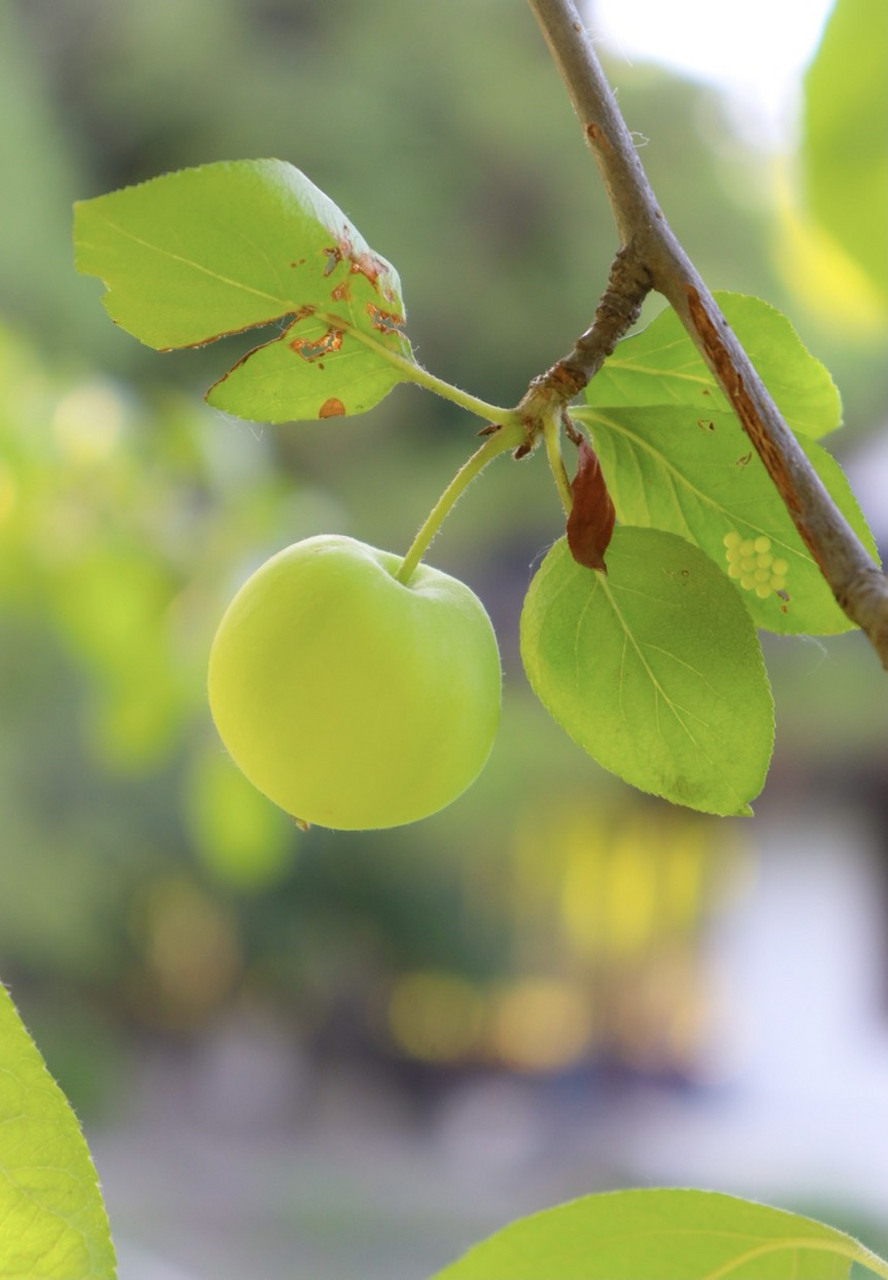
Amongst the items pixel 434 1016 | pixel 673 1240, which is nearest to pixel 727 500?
pixel 673 1240

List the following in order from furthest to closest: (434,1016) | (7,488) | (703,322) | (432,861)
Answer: (434,1016) < (432,861) < (7,488) < (703,322)

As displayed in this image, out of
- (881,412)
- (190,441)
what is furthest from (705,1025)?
(190,441)

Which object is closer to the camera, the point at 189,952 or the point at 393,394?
the point at 393,394

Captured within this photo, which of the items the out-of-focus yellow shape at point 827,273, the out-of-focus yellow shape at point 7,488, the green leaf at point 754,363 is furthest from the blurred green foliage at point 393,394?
the green leaf at point 754,363

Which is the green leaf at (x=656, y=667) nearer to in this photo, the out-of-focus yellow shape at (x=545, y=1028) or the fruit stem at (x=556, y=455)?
the fruit stem at (x=556, y=455)

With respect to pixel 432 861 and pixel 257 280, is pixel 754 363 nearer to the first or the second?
pixel 257 280

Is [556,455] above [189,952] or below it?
below
